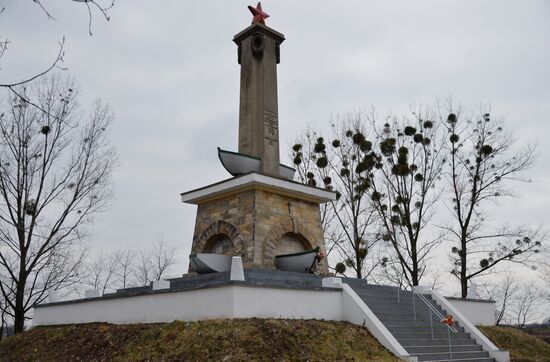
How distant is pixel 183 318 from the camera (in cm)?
1052

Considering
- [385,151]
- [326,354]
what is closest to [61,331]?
[326,354]

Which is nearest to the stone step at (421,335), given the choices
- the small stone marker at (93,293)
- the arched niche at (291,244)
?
the arched niche at (291,244)

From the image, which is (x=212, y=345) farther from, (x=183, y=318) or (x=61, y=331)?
(x=61, y=331)

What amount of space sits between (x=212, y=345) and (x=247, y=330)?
0.69 meters

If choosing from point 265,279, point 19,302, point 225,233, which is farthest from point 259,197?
point 19,302

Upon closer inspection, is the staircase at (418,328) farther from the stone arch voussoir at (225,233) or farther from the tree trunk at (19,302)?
the tree trunk at (19,302)

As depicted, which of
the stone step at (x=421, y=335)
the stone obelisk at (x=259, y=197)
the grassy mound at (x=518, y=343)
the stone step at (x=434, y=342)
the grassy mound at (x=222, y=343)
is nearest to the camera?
the grassy mound at (x=222, y=343)

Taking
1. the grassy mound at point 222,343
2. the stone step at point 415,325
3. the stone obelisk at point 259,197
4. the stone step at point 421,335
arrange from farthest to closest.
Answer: the stone obelisk at point 259,197
the stone step at point 415,325
the stone step at point 421,335
the grassy mound at point 222,343

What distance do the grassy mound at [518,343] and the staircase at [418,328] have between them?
1.80m

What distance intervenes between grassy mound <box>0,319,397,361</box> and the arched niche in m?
3.43

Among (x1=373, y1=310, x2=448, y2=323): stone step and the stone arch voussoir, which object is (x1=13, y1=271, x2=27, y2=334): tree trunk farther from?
(x1=373, y1=310, x2=448, y2=323): stone step

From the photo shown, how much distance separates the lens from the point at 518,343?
47.4 feet

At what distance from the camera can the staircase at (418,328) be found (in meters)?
11.2

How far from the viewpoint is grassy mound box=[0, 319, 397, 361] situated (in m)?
8.86
